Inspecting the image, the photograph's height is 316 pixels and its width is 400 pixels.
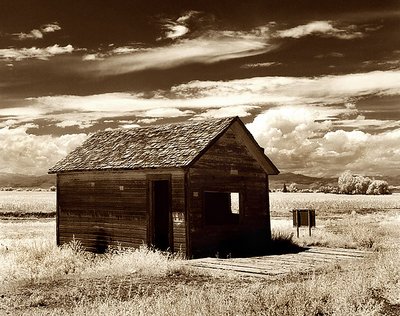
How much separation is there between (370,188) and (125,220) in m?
88.1

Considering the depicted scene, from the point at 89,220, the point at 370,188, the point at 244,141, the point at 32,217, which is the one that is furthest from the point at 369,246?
the point at 370,188

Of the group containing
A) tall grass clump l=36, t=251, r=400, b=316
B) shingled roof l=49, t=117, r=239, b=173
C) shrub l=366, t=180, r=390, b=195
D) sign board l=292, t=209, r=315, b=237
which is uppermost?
shingled roof l=49, t=117, r=239, b=173

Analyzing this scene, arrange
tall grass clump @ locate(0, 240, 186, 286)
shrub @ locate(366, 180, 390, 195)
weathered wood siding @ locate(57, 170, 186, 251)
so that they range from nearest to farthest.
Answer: tall grass clump @ locate(0, 240, 186, 286)
weathered wood siding @ locate(57, 170, 186, 251)
shrub @ locate(366, 180, 390, 195)

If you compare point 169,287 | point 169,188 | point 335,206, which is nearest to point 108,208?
point 169,188

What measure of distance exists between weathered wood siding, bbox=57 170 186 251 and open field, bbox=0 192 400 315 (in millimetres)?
631

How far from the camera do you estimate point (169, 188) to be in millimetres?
15617

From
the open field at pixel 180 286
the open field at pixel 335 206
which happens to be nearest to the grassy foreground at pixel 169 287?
the open field at pixel 180 286

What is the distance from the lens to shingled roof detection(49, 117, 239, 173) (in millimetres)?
15938

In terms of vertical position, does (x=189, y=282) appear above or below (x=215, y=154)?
below

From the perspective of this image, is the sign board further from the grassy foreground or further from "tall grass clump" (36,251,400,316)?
"tall grass clump" (36,251,400,316)

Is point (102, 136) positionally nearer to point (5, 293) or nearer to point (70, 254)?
point (70, 254)

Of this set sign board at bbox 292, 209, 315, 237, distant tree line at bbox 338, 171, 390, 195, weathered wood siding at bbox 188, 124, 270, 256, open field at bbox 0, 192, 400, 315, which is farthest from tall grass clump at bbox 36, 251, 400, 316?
distant tree line at bbox 338, 171, 390, 195

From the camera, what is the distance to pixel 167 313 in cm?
711

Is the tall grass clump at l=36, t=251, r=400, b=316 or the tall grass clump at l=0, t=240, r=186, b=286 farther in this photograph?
the tall grass clump at l=0, t=240, r=186, b=286
